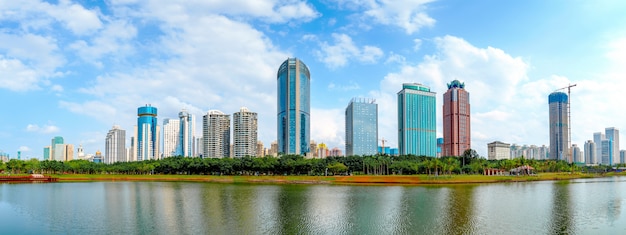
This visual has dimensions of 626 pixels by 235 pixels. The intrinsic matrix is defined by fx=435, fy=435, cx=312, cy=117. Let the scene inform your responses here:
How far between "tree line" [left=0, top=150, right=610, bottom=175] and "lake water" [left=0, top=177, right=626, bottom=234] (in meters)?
46.5

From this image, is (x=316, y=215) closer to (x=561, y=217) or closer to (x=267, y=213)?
(x=267, y=213)

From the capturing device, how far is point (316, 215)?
3844cm

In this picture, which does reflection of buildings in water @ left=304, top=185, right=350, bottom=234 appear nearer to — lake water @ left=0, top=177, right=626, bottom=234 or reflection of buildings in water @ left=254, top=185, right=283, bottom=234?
lake water @ left=0, top=177, right=626, bottom=234

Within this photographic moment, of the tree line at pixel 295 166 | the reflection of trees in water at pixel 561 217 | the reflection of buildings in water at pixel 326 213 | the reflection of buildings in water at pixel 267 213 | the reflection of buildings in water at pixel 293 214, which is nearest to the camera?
the reflection of trees in water at pixel 561 217

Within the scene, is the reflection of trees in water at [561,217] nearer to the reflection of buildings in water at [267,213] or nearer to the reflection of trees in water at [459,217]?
the reflection of trees in water at [459,217]

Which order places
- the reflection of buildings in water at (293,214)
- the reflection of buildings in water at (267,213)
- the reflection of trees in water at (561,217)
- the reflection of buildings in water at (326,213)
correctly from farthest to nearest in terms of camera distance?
1. the reflection of buildings in water at (326,213)
2. the reflection of buildings in water at (267,213)
3. the reflection of buildings in water at (293,214)
4. the reflection of trees in water at (561,217)

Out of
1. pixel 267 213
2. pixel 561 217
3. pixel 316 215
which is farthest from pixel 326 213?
pixel 561 217

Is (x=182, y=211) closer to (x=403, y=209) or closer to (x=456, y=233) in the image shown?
(x=403, y=209)

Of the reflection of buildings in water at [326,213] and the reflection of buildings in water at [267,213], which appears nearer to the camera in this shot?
the reflection of buildings in water at [267,213]

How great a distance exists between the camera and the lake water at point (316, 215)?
105 feet

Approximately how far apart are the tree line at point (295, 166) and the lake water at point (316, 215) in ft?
153

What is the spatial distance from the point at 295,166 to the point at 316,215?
202 ft

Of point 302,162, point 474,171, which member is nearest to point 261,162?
point 302,162

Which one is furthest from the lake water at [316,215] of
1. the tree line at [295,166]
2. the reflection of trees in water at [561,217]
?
the tree line at [295,166]
